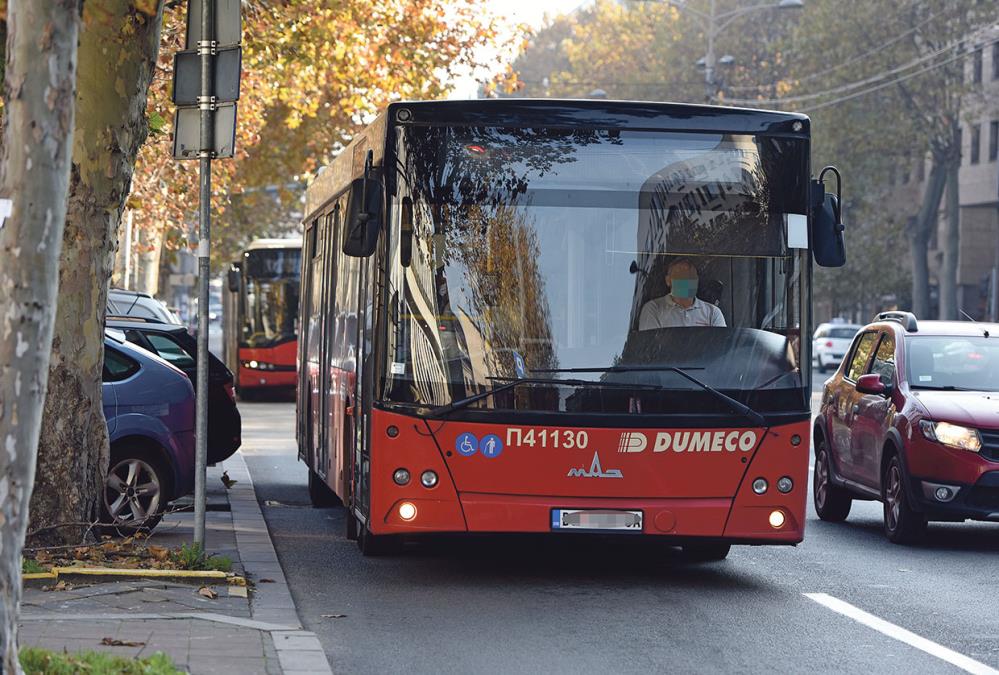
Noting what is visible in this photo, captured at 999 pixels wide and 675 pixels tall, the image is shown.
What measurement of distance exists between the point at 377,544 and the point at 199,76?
10.6 ft

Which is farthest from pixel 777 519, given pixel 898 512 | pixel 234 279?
pixel 234 279

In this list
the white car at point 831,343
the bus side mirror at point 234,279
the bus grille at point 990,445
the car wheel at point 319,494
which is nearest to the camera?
the bus grille at point 990,445

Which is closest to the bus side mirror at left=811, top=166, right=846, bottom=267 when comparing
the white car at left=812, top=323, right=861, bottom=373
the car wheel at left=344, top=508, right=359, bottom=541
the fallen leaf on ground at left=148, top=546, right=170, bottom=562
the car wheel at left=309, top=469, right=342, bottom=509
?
the car wheel at left=344, top=508, right=359, bottom=541

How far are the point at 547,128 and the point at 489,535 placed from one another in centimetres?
229

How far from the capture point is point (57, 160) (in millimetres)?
6203

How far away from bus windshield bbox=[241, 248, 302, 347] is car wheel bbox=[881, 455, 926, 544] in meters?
26.0

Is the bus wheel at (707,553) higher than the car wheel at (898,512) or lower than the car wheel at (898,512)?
lower

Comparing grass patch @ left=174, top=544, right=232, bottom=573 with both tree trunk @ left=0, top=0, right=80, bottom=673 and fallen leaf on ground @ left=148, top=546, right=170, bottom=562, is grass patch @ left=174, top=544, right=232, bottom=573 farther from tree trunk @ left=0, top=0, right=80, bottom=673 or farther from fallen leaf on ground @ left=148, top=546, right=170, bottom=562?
tree trunk @ left=0, top=0, right=80, bottom=673

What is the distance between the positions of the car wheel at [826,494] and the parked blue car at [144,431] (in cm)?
533

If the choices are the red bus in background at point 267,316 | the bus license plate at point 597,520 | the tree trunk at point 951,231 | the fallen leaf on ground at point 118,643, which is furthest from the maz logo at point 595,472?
the tree trunk at point 951,231

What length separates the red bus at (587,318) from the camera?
10.3 metres

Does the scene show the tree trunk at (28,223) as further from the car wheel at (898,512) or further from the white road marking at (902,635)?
the car wheel at (898,512)

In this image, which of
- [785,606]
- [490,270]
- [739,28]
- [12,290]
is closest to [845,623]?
[785,606]

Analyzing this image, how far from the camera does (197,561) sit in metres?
10.3
